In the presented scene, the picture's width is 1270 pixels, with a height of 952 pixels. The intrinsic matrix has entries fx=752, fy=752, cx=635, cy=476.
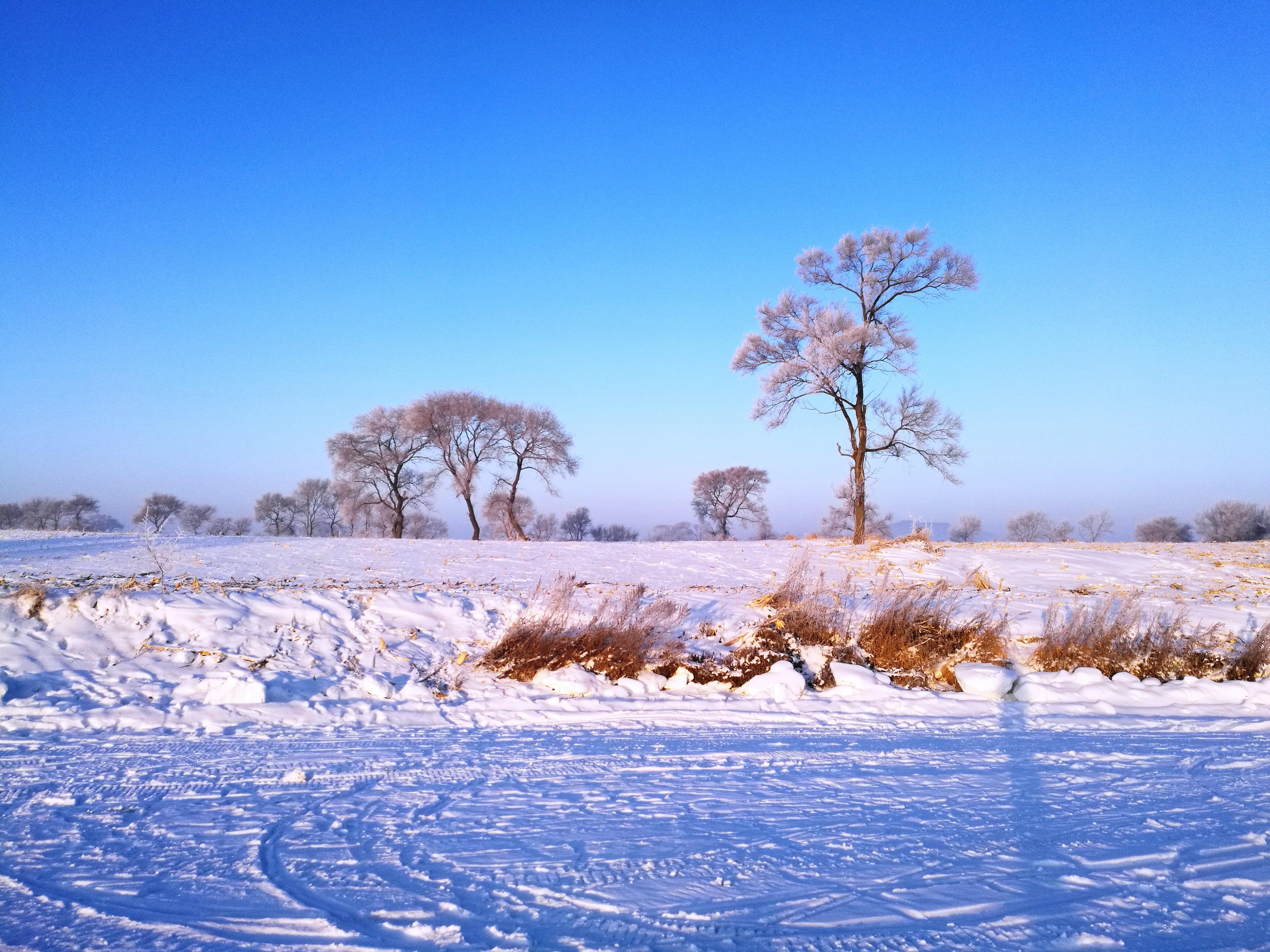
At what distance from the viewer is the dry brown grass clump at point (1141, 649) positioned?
8.30 metres

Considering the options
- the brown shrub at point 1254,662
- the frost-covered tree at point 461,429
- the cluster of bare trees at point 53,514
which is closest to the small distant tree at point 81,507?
the cluster of bare trees at point 53,514

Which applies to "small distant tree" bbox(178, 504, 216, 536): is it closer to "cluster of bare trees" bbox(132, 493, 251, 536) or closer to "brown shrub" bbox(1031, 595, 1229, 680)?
"cluster of bare trees" bbox(132, 493, 251, 536)

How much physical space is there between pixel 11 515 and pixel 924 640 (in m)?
60.9

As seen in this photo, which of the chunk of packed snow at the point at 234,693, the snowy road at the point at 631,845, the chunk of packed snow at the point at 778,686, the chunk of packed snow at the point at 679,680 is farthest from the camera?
the chunk of packed snow at the point at 679,680

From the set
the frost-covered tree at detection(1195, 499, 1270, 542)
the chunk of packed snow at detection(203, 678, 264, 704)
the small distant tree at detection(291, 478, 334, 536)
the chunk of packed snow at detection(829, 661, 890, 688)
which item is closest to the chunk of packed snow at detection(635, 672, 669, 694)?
the chunk of packed snow at detection(829, 661, 890, 688)

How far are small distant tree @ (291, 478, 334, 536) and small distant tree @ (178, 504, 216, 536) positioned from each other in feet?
24.3

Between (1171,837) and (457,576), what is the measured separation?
10304 millimetres

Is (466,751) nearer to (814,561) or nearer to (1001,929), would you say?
(1001,929)

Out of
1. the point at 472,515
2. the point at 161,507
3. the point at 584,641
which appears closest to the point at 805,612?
the point at 584,641

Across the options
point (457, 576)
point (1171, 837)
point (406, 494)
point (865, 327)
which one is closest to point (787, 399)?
point (865, 327)

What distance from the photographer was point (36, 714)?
585 centimetres

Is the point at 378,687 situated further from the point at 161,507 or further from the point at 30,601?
the point at 161,507

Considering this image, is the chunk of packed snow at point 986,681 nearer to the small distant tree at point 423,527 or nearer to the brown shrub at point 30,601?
the brown shrub at point 30,601

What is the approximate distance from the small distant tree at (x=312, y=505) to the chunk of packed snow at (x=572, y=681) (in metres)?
60.0
